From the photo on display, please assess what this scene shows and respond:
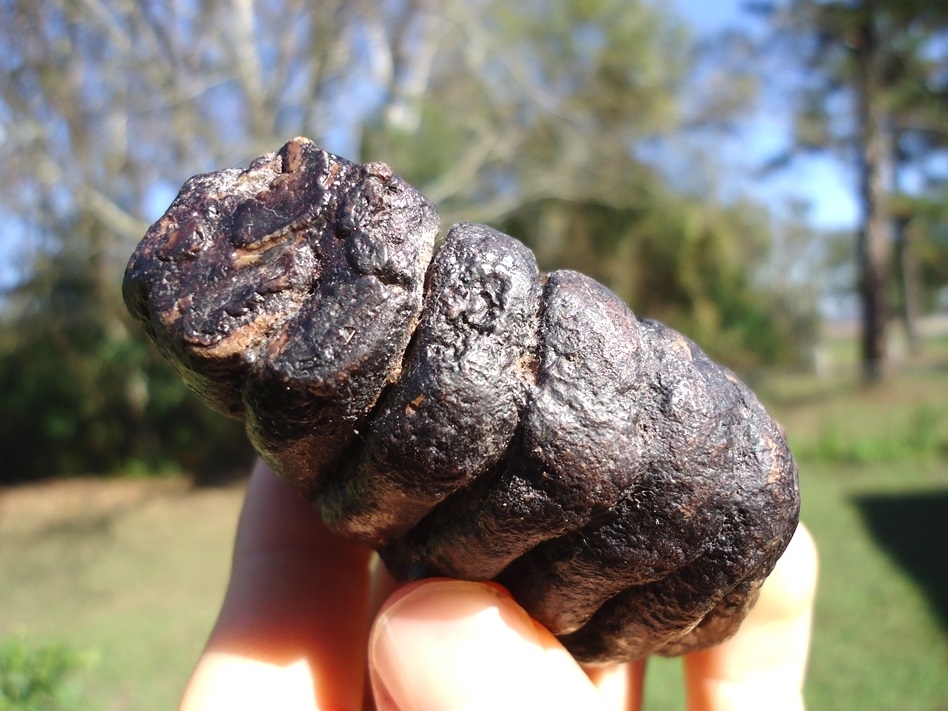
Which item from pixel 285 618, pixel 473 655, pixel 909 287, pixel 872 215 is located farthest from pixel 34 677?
pixel 909 287

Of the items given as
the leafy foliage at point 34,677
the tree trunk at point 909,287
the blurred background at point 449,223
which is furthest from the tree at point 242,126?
the tree trunk at point 909,287

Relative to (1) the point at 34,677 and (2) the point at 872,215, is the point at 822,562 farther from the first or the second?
(2) the point at 872,215

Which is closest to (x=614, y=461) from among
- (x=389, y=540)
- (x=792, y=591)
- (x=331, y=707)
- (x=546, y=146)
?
(x=389, y=540)

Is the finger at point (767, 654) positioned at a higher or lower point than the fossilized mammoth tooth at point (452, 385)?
lower

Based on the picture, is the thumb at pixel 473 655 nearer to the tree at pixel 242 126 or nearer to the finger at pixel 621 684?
the finger at pixel 621 684

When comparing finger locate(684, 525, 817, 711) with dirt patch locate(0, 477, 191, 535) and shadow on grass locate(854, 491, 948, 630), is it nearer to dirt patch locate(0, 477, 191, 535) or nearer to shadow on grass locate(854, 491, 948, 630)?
shadow on grass locate(854, 491, 948, 630)

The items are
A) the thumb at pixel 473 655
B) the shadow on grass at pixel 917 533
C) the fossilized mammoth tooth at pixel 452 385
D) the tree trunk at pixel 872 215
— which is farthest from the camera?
the tree trunk at pixel 872 215

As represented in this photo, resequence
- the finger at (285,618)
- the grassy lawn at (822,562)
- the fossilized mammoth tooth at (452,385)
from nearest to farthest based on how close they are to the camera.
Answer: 1. the fossilized mammoth tooth at (452,385)
2. the finger at (285,618)
3. the grassy lawn at (822,562)
